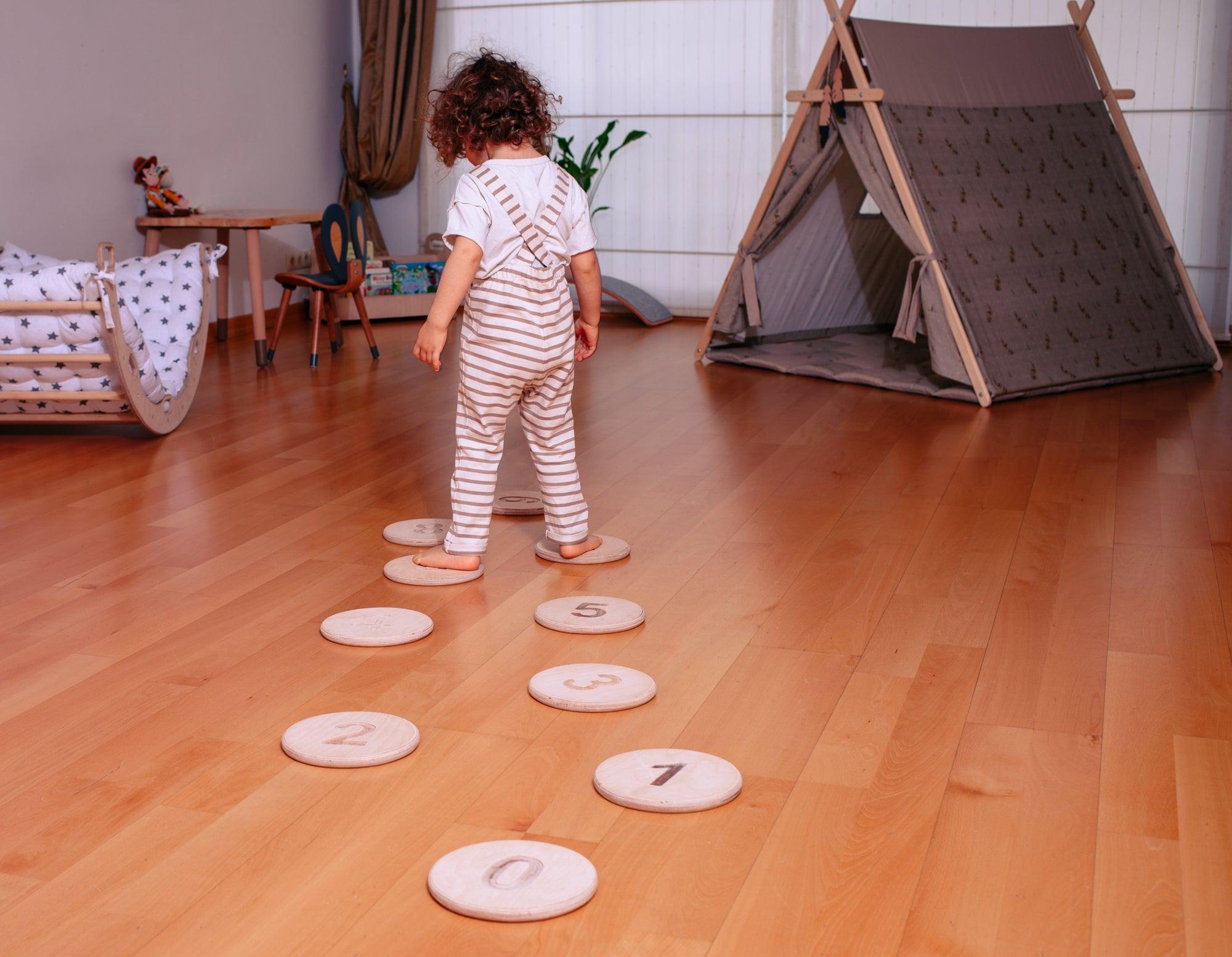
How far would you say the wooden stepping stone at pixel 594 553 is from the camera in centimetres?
268

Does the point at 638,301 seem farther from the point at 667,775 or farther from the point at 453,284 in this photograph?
the point at 667,775

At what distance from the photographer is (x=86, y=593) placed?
2.48 meters

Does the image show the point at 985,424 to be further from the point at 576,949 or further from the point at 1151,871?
the point at 576,949

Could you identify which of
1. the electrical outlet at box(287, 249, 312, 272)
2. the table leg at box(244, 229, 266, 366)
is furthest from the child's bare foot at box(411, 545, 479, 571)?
the electrical outlet at box(287, 249, 312, 272)

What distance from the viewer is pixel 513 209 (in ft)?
7.91

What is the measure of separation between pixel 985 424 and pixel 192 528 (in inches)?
97.0

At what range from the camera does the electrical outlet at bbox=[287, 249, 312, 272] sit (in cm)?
653

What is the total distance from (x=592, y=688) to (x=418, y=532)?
0.97m

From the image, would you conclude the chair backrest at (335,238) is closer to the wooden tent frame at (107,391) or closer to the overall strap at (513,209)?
the wooden tent frame at (107,391)

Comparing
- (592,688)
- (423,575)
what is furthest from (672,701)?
(423,575)

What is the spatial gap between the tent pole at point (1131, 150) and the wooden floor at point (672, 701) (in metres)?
1.61

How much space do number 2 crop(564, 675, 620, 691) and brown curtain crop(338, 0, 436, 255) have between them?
5.36m

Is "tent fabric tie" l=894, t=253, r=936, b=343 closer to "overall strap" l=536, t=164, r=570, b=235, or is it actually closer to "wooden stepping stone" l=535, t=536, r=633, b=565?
"wooden stepping stone" l=535, t=536, r=633, b=565

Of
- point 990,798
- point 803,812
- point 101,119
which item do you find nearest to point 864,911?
point 803,812
